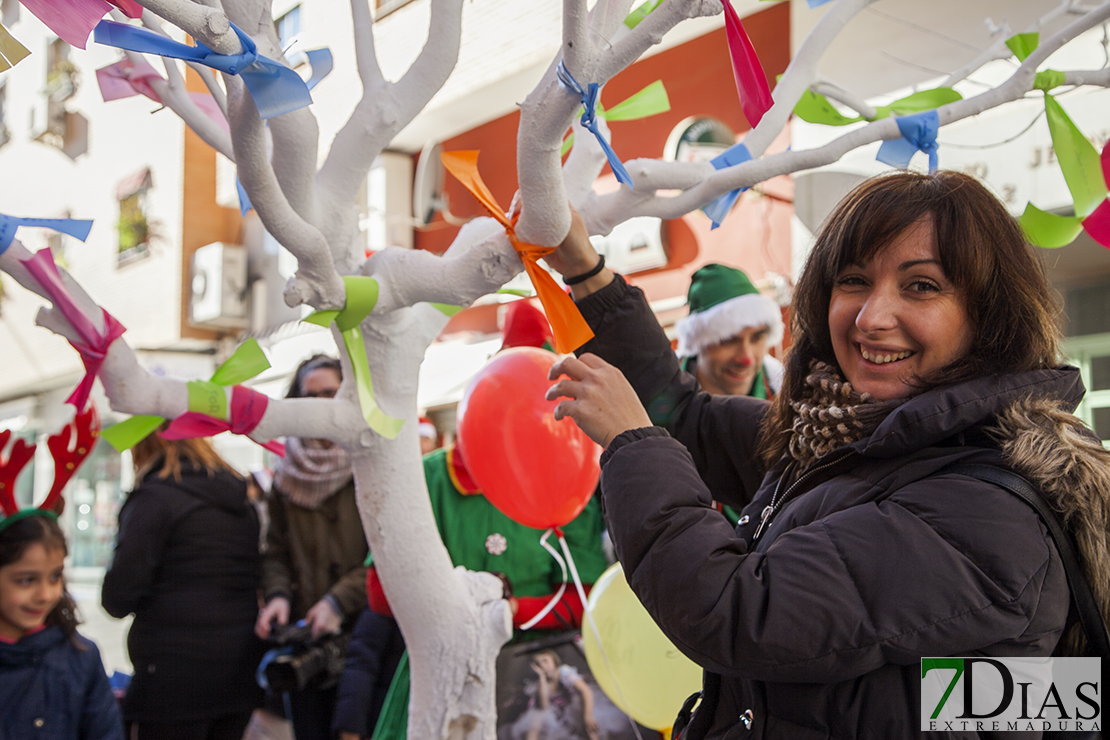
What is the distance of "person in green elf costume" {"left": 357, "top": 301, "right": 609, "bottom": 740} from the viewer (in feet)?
7.37

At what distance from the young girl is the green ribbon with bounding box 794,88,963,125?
2174 mm

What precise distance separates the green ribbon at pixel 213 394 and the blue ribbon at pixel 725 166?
80 cm

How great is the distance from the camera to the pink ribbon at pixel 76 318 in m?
1.28

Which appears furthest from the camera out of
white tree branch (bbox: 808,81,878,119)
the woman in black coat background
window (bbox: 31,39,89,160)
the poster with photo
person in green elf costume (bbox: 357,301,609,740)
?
window (bbox: 31,39,89,160)

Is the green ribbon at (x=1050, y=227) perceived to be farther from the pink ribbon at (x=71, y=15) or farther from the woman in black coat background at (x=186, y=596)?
the woman in black coat background at (x=186, y=596)

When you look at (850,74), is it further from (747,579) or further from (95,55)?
(747,579)

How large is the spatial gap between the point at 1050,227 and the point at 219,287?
9914 mm

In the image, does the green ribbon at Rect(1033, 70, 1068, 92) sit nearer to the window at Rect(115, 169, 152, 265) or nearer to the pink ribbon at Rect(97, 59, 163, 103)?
the pink ribbon at Rect(97, 59, 163, 103)

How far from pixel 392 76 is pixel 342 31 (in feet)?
1.48

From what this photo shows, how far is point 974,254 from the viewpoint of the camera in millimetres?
1074

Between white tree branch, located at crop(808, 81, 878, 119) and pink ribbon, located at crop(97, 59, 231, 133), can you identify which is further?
white tree branch, located at crop(808, 81, 878, 119)

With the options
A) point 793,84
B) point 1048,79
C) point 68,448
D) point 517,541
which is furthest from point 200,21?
point 68,448

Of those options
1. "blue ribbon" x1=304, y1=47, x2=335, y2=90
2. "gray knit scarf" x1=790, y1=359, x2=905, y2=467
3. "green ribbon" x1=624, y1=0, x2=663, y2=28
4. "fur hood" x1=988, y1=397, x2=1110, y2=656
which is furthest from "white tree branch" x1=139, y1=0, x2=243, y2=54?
"fur hood" x1=988, y1=397, x2=1110, y2=656

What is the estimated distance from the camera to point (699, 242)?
6258 millimetres
